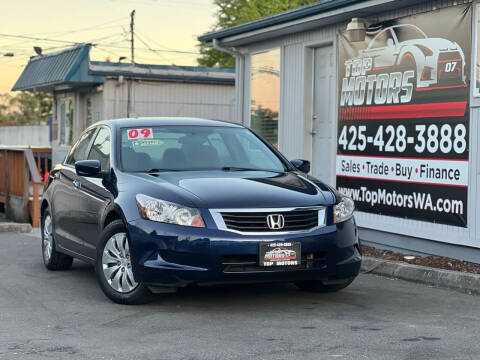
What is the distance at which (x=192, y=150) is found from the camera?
815 centimetres

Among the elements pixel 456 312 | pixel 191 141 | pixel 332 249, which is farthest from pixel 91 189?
pixel 456 312

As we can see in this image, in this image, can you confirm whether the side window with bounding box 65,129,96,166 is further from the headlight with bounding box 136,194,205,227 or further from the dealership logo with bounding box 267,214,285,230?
the dealership logo with bounding box 267,214,285,230

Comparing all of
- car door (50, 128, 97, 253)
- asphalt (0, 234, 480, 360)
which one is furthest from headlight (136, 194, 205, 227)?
car door (50, 128, 97, 253)

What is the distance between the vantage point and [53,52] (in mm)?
27953

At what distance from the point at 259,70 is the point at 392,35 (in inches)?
152

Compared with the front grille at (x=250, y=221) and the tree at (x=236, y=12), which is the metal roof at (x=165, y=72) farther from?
the tree at (x=236, y=12)

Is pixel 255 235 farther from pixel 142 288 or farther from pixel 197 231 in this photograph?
pixel 142 288

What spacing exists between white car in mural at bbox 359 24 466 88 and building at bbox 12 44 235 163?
14.1 metres

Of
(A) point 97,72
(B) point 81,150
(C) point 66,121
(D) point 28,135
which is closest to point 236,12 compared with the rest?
(D) point 28,135

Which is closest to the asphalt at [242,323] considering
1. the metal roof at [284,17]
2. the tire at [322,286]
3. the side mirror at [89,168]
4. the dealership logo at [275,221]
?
the tire at [322,286]

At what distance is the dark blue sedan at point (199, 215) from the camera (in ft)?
22.1

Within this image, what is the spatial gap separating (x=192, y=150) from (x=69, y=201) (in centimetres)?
144

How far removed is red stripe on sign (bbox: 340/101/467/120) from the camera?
962 cm

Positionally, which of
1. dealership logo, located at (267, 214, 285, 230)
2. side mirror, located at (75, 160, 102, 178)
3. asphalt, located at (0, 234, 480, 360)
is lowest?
asphalt, located at (0, 234, 480, 360)
